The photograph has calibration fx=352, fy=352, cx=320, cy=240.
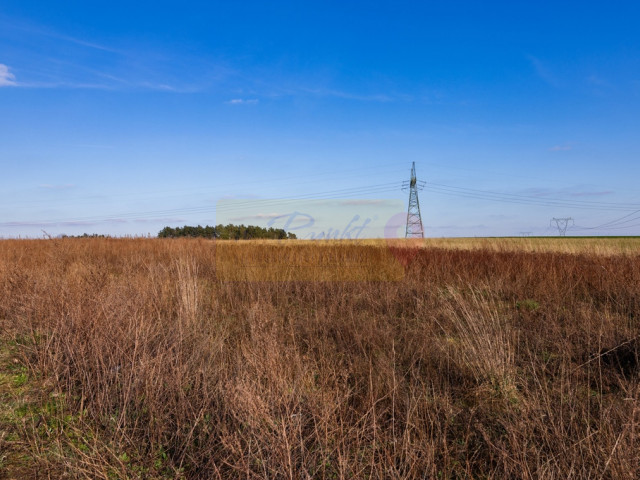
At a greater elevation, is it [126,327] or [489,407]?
[126,327]

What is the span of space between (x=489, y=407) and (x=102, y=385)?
3381 mm

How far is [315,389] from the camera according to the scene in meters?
2.74

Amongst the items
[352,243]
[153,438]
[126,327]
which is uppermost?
[352,243]

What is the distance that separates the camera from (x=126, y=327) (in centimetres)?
398

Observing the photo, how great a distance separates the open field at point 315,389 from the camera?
213 cm

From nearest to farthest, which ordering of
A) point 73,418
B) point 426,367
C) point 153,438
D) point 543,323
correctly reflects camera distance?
1. point 153,438
2. point 73,418
3. point 426,367
4. point 543,323

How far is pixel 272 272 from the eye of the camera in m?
8.80

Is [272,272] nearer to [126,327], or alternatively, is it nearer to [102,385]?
[126,327]

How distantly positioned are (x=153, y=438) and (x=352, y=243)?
398 inches

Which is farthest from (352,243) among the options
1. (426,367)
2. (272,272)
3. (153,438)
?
(153,438)

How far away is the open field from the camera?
2129 mm

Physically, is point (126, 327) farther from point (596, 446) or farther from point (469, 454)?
point (596, 446)

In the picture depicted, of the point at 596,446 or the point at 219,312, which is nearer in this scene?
the point at 596,446

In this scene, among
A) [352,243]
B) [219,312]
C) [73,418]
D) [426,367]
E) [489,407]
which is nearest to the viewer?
[73,418]
